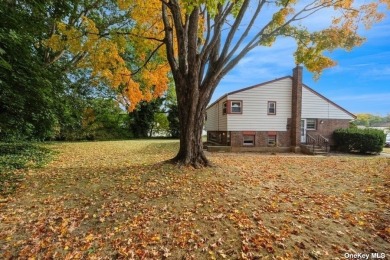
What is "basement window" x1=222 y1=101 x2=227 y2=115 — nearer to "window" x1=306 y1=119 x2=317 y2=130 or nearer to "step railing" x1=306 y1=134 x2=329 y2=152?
"window" x1=306 y1=119 x2=317 y2=130

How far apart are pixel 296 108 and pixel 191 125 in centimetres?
1370

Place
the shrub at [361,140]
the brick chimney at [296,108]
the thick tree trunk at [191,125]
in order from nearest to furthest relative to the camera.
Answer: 1. the thick tree trunk at [191,125]
2. the shrub at [361,140]
3. the brick chimney at [296,108]

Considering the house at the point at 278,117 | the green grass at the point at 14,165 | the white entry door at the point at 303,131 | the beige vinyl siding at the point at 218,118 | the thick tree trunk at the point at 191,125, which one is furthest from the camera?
the beige vinyl siding at the point at 218,118

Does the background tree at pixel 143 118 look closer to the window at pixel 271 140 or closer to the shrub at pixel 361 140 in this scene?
the window at pixel 271 140

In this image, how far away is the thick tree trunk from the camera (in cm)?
823

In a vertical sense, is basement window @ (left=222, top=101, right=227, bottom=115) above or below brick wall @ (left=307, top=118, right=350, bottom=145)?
above

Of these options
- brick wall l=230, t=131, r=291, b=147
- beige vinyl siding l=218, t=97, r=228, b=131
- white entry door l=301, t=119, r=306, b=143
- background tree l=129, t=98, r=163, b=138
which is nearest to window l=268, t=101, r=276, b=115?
brick wall l=230, t=131, r=291, b=147

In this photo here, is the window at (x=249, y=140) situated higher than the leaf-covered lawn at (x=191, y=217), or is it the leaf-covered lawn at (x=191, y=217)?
the window at (x=249, y=140)

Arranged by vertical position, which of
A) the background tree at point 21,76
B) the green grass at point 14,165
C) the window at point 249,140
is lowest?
the green grass at point 14,165

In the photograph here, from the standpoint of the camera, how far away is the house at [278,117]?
19.0 metres

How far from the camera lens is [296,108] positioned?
1905 centimetres

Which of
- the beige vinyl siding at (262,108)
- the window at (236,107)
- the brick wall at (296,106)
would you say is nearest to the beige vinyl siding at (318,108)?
the brick wall at (296,106)

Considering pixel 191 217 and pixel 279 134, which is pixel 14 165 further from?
pixel 279 134

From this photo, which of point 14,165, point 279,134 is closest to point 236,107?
point 279,134
